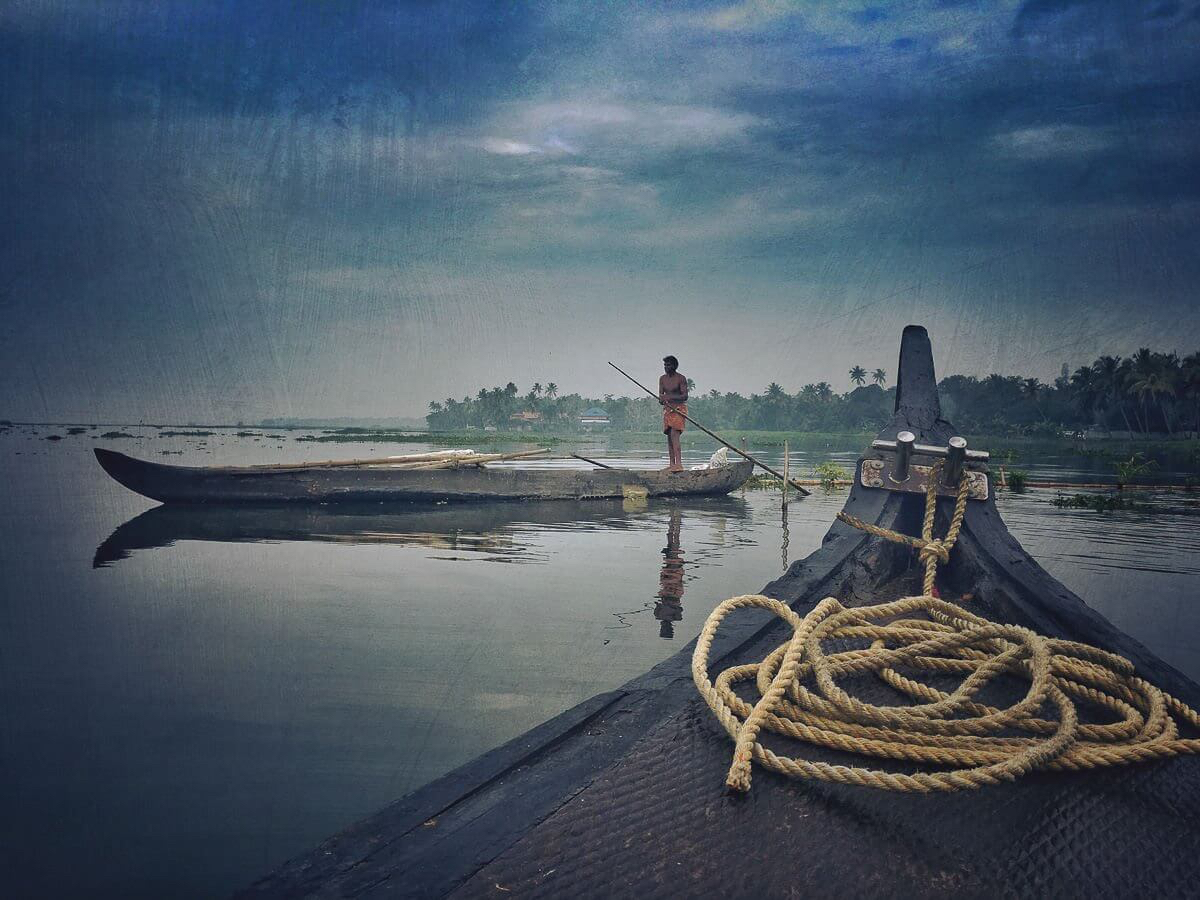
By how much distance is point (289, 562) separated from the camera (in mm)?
7262

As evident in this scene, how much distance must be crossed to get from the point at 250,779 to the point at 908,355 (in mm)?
3791

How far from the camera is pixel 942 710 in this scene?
1.72m

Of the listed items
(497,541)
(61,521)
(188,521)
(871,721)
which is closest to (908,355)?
(871,721)

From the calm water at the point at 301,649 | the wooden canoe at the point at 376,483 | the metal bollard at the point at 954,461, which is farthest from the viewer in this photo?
the wooden canoe at the point at 376,483

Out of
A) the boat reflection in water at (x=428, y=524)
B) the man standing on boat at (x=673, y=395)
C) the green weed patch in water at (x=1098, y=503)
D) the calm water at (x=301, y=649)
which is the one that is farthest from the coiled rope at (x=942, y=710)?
the green weed patch in water at (x=1098, y=503)

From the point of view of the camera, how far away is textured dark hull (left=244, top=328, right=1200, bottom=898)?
128 cm

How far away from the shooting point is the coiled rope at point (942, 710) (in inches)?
61.1

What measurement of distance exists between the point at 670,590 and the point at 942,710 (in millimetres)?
4282

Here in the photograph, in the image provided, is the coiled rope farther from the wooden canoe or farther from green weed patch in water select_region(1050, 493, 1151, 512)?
green weed patch in water select_region(1050, 493, 1151, 512)

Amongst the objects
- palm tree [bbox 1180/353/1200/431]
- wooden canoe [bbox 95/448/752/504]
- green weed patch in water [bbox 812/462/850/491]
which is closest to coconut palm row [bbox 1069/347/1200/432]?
palm tree [bbox 1180/353/1200/431]

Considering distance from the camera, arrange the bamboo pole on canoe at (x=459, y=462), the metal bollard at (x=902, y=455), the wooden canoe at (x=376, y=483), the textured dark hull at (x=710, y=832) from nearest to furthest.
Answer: the textured dark hull at (x=710, y=832)
the metal bollard at (x=902, y=455)
the wooden canoe at (x=376, y=483)
the bamboo pole on canoe at (x=459, y=462)

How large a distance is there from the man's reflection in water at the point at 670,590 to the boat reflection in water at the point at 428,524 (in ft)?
0.04

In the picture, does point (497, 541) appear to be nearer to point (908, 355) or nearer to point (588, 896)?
point (908, 355)

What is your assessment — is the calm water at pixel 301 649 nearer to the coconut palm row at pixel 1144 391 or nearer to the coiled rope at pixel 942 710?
the coiled rope at pixel 942 710
